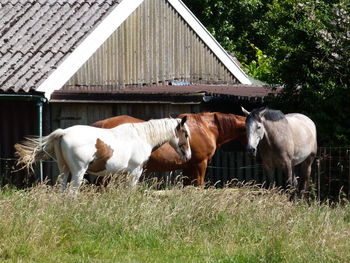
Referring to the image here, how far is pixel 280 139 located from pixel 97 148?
11.4ft

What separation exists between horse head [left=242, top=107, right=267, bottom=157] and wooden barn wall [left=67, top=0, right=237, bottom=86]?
16.4ft

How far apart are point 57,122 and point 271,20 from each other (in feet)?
15.8

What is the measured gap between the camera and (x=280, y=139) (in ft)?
56.3

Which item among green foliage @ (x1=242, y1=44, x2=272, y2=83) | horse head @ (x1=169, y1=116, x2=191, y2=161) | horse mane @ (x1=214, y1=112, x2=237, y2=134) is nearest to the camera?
horse head @ (x1=169, y1=116, x2=191, y2=161)

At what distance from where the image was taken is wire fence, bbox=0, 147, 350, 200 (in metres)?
17.9

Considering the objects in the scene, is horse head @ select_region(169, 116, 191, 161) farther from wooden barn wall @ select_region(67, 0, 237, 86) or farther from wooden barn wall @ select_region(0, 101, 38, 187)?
wooden barn wall @ select_region(67, 0, 237, 86)

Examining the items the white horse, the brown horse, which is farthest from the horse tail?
the brown horse

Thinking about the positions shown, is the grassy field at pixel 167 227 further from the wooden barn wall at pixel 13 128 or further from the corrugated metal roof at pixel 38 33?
the corrugated metal roof at pixel 38 33

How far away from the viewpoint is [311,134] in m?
17.8

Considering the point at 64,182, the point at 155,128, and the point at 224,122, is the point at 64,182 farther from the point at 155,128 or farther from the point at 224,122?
the point at 224,122

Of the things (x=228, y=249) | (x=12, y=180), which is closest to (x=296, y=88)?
(x=12, y=180)

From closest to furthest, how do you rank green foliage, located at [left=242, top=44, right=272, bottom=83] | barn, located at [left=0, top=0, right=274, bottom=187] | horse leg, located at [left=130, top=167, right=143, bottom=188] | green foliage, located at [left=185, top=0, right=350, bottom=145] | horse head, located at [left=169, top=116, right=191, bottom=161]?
1. horse leg, located at [left=130, top=167, right=143, bottom=188]
2. horse head, located at [left=169, top=116, right=191, bottom=161]
3. green foliage, located at [left=185, top=0, right=350, bottom=145]
4. barn, located at [left=0, top=0, right=274, bottom=187]
5. green foliage, located at [left=242, top=44, right=272, bottom=83]

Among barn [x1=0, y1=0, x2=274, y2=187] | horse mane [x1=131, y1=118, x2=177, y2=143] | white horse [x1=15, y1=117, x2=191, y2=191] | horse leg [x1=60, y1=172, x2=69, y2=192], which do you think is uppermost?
barn [x1=0, y1=0, x2=274, y2=187]

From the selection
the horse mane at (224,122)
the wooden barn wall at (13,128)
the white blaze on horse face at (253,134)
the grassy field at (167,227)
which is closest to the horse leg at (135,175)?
the grassy field at (167,227)
